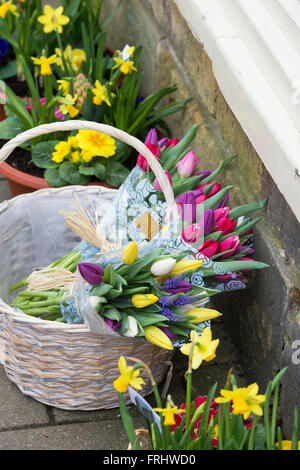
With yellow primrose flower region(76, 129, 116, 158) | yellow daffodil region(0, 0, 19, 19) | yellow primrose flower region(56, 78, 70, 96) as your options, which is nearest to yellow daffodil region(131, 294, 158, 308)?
yellow primrose flower region(76, 129, 116, 158)

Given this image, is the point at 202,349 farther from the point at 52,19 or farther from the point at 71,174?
the point at 52,19

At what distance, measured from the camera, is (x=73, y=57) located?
2740 mm

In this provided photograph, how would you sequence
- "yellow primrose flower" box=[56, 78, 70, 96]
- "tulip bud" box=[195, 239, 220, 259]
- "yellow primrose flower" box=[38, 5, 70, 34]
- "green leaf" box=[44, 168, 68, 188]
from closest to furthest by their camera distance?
"tulip bud" box=[195, 239, 220, 259] → "green leaf" box=[44, 168, 68, 188] → "yellow primrose flower" box=[56, 78, 70, 96] → "yellow primrose flower" box=[38, 5, 70, 34]

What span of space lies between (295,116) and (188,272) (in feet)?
1.57

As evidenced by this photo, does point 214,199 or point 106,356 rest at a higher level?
point 214,199

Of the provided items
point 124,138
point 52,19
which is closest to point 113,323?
point 124,138

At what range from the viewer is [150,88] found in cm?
288

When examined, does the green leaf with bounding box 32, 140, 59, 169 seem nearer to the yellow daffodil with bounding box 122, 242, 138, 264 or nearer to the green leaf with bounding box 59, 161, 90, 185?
the green leaf with bounding box 59, 161, 90, 185

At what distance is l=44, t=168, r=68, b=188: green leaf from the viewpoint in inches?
91.0

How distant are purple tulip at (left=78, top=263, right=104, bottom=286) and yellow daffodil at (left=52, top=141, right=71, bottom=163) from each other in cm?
83

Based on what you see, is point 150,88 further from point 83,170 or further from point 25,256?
point 25,256

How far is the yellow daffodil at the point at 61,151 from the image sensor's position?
2.30 meters

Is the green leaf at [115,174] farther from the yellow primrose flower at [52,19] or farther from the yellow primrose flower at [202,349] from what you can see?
the yellow primrose flower at [202,349]
